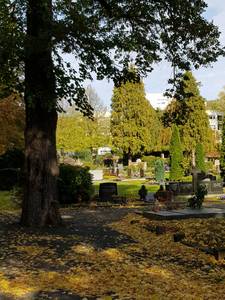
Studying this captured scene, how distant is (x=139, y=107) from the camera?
7094 centimetres

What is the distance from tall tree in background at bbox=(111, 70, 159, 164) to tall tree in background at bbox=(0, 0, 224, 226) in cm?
5448

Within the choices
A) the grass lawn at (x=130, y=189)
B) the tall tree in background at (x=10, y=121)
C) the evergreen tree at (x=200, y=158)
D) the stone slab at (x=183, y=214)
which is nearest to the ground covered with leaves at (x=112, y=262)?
the stone slab at (x=183, y=214)

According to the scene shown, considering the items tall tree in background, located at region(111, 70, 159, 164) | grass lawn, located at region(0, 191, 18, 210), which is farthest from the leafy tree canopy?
tall tree in background, located at region(111, 70, 159, 164)

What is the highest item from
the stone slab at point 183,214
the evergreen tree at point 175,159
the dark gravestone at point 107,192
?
the evergreen tree at point 175,159

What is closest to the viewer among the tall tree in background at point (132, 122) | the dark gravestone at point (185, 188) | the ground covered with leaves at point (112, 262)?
the ground covered with leaves at point (112, 262)

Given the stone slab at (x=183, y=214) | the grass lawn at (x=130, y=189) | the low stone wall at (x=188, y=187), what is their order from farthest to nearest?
the grass lawn at (x=130, y=189), the low stone wall at (x=188, y=187), the stone slab at (x=183, y=214)

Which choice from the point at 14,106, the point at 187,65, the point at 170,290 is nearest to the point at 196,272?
the point at 170,290

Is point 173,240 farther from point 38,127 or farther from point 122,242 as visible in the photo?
point 38,127

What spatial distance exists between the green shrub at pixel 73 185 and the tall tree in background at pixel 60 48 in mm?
8212

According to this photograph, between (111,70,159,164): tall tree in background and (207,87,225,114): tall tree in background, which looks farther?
(207,87,225,114): tall tree in background

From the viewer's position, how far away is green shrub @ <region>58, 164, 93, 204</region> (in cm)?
2294

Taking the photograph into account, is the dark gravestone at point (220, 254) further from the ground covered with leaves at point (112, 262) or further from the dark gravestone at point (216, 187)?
the dark gravestone at point (216, 187)

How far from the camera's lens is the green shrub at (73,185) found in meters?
22.9

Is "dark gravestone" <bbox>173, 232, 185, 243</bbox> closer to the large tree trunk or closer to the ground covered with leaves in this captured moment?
the ground covered with leaves
